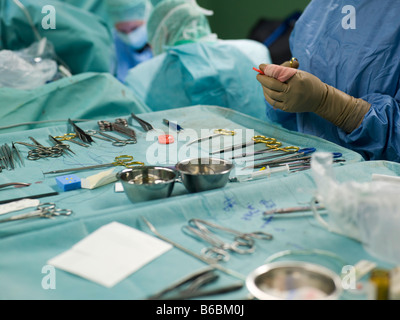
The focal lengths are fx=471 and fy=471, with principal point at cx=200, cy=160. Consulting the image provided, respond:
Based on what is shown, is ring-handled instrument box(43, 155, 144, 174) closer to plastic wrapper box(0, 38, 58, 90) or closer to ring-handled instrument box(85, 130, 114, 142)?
ring-handled instrument box(85, 130, 114, 142)

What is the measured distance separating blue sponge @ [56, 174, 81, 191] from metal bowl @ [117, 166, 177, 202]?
0.19 m

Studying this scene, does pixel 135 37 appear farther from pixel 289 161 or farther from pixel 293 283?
pixel 293 283

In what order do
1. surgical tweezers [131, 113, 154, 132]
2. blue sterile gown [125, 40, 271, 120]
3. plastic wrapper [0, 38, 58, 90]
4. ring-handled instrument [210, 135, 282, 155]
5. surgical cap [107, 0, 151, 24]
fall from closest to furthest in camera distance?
ring-handled instrument [210, 135, 282, 155], surgical tweezers [131, 113, 154, 132], plastic wrapper [0, 38, 58, 90], blue sterile gown [125, 40, 271, 120], surgical cap [107, 0, 151, 24]

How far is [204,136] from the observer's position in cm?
223

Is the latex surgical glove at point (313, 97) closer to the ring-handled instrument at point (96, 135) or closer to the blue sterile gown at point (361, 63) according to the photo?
the blue sterile gown at point (361, 63)

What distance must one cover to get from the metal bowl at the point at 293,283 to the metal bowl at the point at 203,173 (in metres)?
0.53

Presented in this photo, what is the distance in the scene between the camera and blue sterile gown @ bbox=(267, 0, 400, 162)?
1959 millimetres

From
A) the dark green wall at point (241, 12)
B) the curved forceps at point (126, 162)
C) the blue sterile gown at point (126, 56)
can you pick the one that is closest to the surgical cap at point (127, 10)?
the blue sterile gown at point (126, 56)

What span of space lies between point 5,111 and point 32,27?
1.21 meters

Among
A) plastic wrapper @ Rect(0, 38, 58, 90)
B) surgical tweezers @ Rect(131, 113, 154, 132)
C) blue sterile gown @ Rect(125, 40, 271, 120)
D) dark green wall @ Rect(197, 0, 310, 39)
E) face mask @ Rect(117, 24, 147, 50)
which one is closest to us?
surgical tweezers @ Rect(131, 113, 154, 132)

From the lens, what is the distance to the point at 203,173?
1.60 meters

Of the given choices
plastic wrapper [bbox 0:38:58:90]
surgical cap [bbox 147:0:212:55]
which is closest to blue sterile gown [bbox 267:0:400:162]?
surgical cap [bbox 147:0:212:55]
